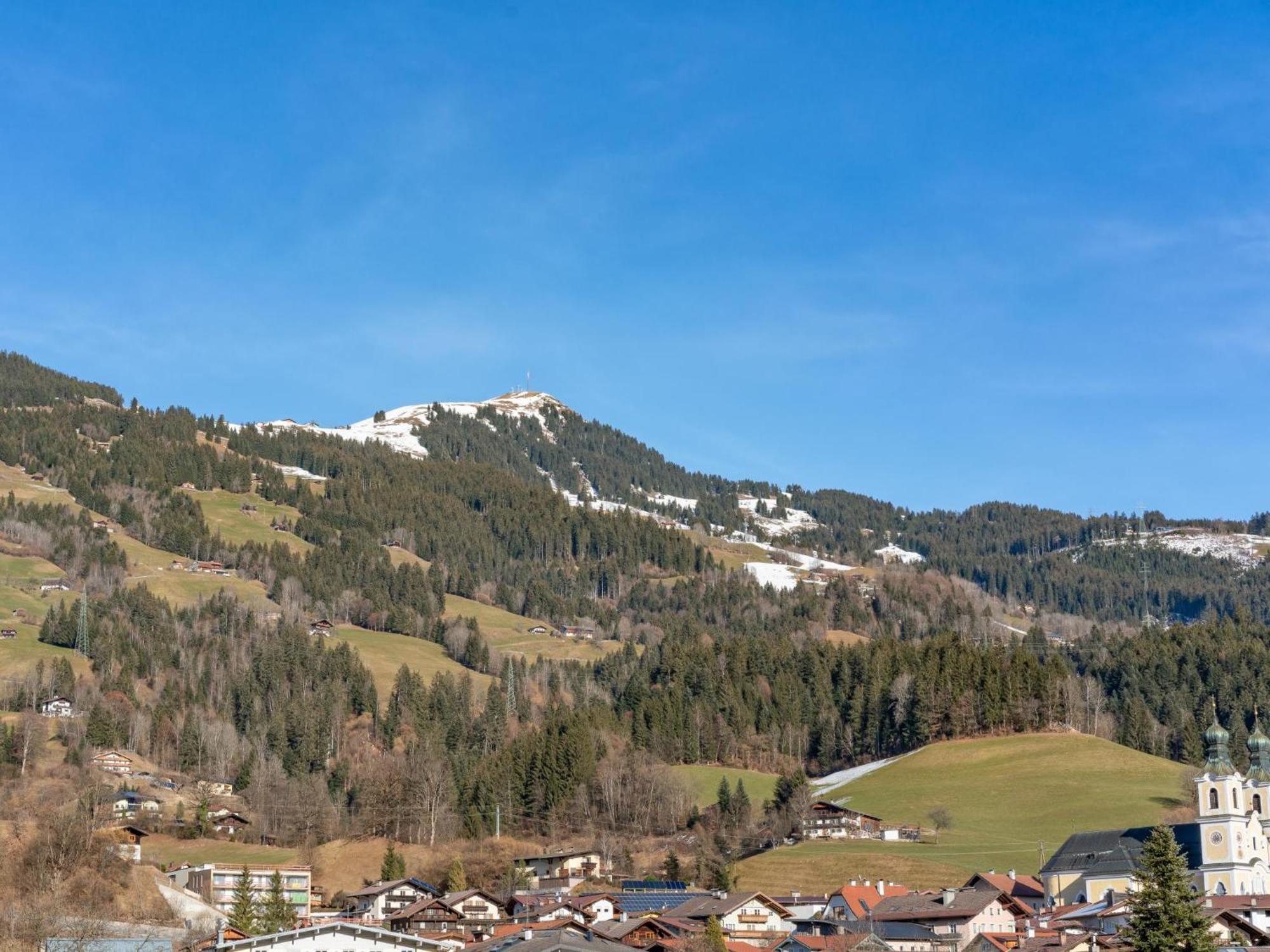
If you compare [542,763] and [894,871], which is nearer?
[894,871]

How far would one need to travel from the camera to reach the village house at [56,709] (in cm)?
19638

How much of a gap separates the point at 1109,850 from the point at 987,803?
28838mm

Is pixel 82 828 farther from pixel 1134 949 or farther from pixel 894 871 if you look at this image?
pixel 1134 949

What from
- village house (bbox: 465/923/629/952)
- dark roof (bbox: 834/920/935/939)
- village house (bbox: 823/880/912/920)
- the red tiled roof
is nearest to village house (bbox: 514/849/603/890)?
village house (bbox: 823/880/912/920)

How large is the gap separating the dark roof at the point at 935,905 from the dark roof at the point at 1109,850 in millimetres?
11377

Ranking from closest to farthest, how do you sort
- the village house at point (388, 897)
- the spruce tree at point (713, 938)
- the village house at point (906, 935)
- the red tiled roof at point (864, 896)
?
the spruce tree at point (713, 938), the village house at point (906, 935), the red tiled roof at point (864, 896), the village house at point (388, 897)

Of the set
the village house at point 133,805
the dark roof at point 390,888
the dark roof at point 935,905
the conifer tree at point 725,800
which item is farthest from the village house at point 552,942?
the village house at point 133,805

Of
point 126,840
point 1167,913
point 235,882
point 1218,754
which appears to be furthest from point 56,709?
point 1167,913

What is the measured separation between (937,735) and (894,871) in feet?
182

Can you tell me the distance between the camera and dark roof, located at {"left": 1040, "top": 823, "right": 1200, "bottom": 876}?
→ 393 ft

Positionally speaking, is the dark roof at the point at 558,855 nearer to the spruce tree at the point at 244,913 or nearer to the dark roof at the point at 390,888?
the dark roof at the point at 390,888

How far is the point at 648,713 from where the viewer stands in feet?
643

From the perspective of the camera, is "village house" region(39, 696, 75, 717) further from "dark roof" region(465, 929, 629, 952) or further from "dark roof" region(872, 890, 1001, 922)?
"dark roof" region(872, 890, 1001, 922)

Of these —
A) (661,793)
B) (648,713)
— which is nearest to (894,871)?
(661,793)
